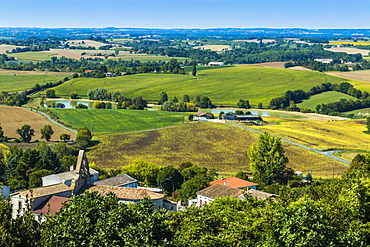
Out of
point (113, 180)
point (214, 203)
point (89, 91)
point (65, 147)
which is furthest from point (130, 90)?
point (214, 203)

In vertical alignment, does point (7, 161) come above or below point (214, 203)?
below

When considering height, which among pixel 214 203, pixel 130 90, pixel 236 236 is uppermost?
pixel 236 236

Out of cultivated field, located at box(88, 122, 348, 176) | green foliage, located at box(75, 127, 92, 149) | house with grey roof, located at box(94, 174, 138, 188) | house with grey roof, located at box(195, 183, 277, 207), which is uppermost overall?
house with grey roof, located at box(94, 174, 138, 188)

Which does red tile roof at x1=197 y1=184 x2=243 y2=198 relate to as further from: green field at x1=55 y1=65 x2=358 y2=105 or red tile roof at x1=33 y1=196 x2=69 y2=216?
green field at x1=55 y1=65 x2=358 y2=105

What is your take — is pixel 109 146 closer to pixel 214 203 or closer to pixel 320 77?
pixel 214 203

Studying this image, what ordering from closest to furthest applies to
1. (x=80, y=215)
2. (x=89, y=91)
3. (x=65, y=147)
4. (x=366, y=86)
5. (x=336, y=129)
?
(x=80, y=215) → (x=65, y=147) → (x=336, y=129) → (x=89, y=91) → (x=366, y=86)

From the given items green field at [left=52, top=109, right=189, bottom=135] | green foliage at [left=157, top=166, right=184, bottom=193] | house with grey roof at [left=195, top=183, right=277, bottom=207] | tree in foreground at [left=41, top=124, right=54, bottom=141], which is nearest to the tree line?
house with grey roof at [left=195, top=183, right=277, bottom=207]
